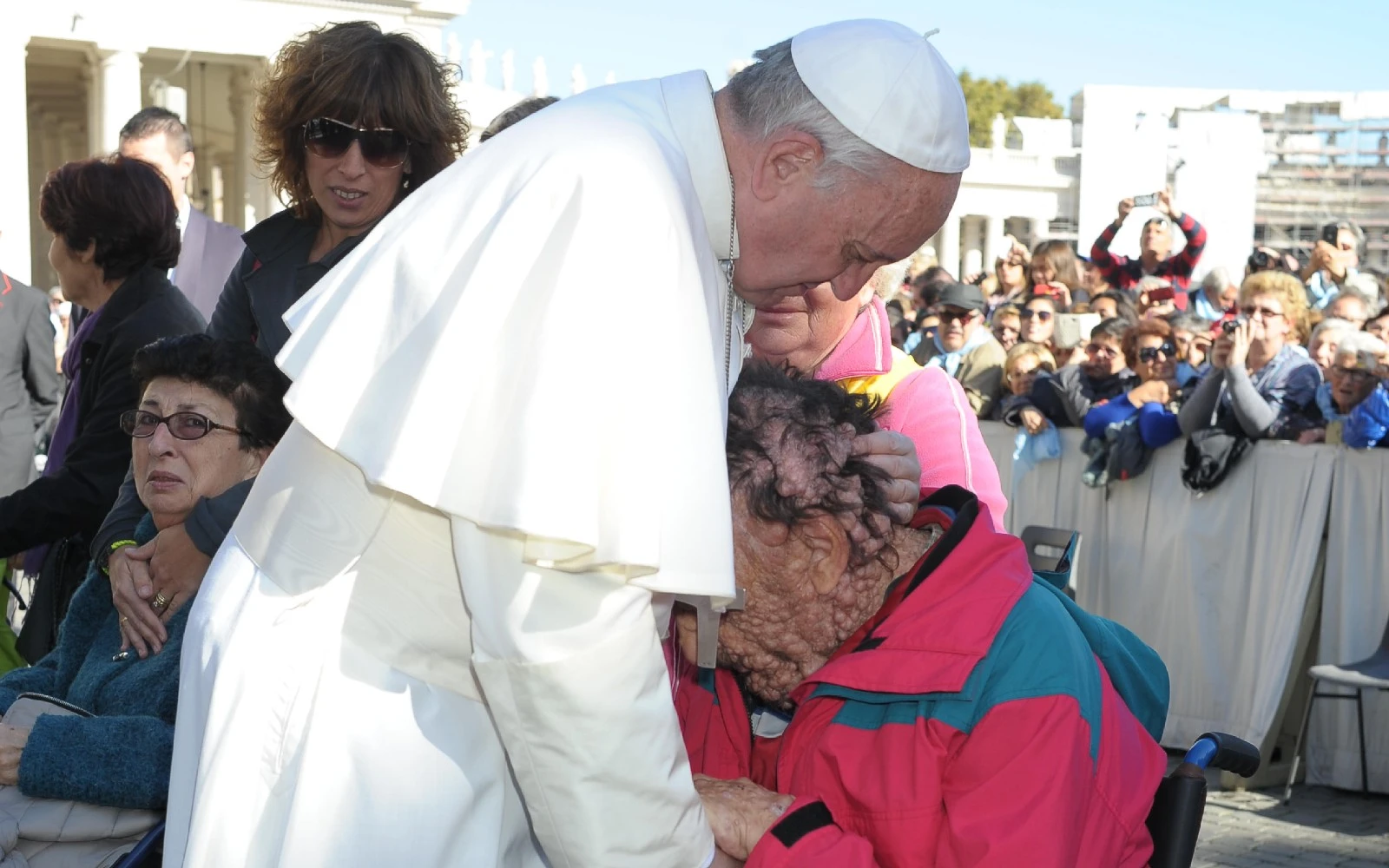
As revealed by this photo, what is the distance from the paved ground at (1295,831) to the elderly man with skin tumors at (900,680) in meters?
3.92

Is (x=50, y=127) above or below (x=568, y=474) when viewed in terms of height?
above

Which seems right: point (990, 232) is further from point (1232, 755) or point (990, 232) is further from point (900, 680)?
point (900, 680)

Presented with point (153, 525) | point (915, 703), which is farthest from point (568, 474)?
point (153, 525)

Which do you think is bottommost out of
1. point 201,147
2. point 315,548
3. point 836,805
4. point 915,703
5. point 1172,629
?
point 1172,629

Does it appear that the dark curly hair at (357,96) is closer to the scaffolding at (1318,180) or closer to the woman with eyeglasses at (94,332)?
the woman with eyeglasses at (94,332)

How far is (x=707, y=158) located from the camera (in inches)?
80.1

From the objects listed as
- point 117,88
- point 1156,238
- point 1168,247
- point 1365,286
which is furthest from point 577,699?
point 117,88

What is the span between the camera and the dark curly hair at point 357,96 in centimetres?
353

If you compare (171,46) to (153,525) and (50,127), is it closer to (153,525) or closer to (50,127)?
(50,127)

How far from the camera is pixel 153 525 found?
3436mm

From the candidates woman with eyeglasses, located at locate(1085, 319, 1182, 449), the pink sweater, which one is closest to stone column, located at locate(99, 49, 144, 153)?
woman with eyeglasses, located at locate(1085, 319, 1182, 449)

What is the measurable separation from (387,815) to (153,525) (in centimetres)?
175

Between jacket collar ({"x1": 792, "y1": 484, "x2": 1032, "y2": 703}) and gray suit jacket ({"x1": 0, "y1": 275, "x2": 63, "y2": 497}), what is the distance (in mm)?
5708

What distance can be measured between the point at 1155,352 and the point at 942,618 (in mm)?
6394
